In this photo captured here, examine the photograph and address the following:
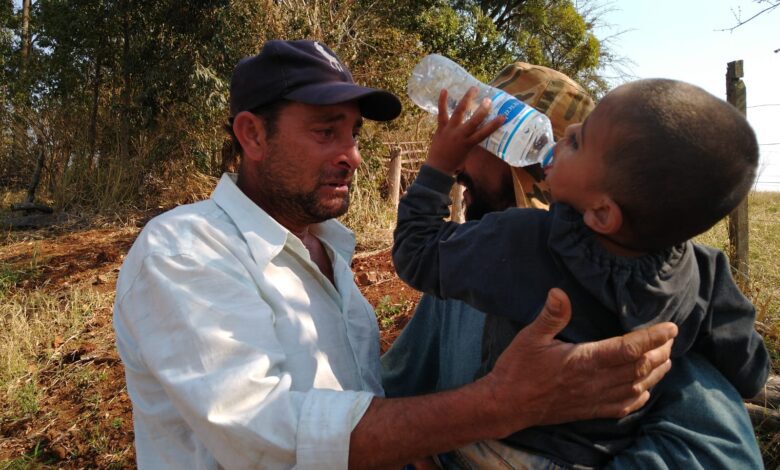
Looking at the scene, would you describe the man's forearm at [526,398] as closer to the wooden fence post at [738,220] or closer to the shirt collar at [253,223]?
the shirt collar at [253,223]

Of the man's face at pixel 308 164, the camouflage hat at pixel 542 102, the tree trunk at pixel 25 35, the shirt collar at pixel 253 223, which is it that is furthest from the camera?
the tree trunk at pixel 25 35

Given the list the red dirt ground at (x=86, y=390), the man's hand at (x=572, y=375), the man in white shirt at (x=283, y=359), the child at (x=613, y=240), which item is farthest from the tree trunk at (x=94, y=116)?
the man's hand at (x=572, y=375)

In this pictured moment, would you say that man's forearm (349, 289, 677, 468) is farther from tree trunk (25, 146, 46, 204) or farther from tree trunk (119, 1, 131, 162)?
tree trunk (25, 146, 46, 204)

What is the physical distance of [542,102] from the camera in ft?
6.19

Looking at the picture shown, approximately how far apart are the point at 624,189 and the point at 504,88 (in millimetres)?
885

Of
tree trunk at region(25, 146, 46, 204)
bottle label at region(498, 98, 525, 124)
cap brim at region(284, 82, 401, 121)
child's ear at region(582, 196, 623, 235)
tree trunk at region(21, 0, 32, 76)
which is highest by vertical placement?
bottle label at region(498, 98, 525, 124)

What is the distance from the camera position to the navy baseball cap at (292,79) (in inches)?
73.1

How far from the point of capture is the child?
1.14 meters

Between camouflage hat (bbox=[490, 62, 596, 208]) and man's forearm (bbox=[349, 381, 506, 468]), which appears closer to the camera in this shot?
man's forearm (bbox=[349, 381, 506, 468])

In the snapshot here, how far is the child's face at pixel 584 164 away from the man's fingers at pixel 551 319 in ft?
0.79

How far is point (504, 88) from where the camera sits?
77.4 inches

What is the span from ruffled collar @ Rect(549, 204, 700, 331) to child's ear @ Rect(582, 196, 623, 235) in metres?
0.04

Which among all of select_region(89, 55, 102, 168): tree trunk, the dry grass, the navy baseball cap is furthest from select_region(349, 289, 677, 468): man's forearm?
select_region(89, 55, 102, 168): tree trunk

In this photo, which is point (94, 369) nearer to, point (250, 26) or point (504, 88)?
point (504, 88)
